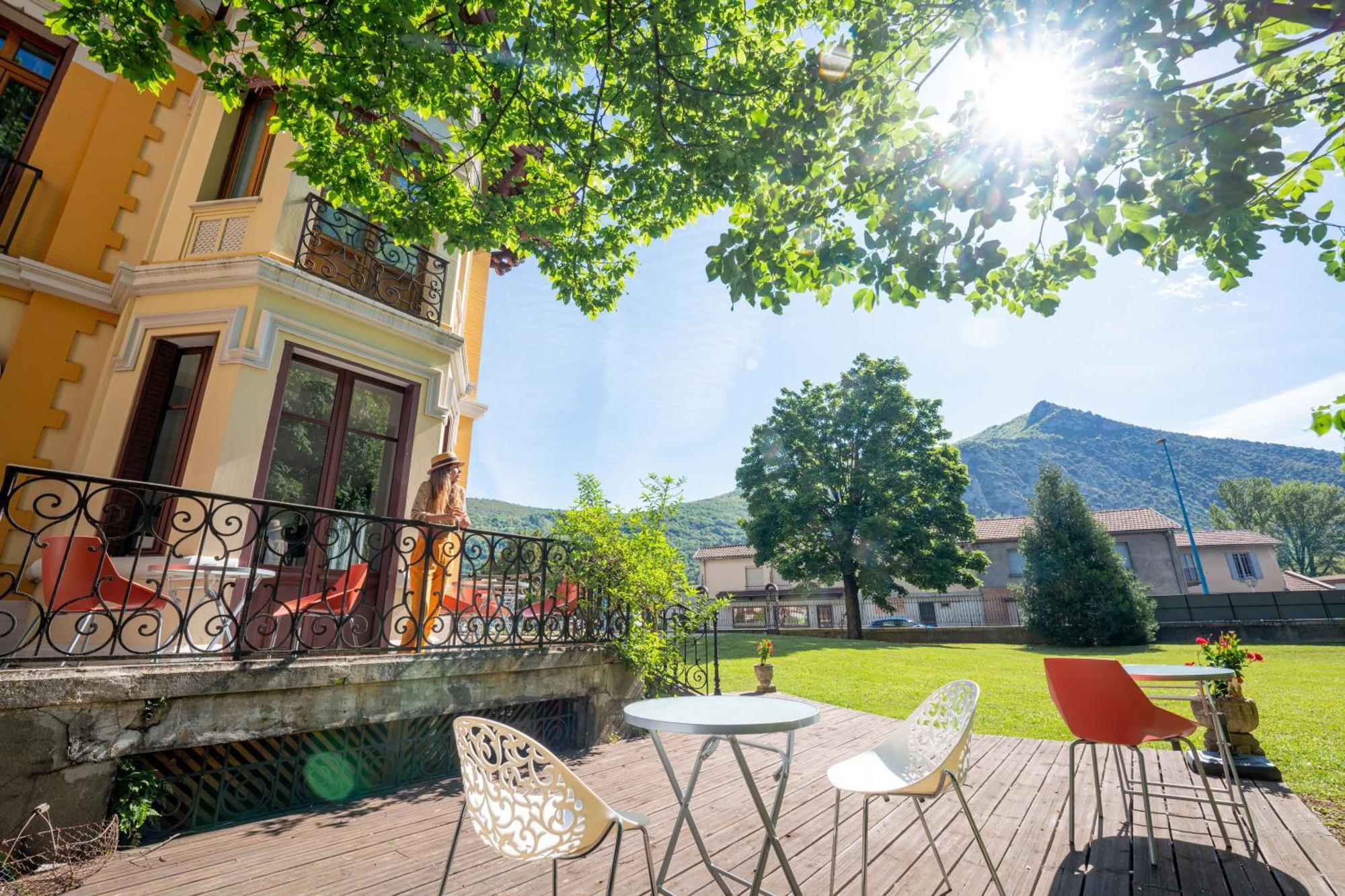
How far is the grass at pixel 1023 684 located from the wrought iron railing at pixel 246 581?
5215 mm

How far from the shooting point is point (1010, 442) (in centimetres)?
14200

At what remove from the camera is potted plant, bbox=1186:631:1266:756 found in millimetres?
4516

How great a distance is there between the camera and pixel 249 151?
23.3 feet

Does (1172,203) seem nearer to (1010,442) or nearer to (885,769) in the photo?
(885,769)

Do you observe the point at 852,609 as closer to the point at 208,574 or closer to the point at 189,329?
the point at 208,574

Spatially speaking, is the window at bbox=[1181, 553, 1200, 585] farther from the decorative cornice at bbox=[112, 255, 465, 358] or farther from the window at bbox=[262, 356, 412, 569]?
the decorative cornice at bbox=[112, 255, 465, 358]

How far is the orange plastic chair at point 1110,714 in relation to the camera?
3.16 meters

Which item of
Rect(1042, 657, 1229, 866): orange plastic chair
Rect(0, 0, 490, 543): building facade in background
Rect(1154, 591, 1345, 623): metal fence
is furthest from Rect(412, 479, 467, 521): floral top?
Rect(1154, 591, 1345, 623): metal fence

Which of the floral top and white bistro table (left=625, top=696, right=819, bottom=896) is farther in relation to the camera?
the floral top

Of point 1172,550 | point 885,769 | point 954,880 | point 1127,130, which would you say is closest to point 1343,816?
point 954,880

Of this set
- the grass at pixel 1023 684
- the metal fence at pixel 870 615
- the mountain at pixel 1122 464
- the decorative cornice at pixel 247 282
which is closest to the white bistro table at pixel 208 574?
the decorative cornice at pixel 247 282

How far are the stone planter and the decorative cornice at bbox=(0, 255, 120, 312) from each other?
38.5ft

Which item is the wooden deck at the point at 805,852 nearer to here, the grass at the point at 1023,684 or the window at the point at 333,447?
the grass at the point at 1023,684

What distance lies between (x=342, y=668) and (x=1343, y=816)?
7.05 metres
